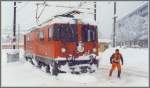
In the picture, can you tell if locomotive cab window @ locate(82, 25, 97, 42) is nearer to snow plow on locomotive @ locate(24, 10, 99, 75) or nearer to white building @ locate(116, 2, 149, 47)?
snow plow on locomotive @ locate(24, 10, 99, 75)

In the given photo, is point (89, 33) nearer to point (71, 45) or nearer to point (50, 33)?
point (71, 45)

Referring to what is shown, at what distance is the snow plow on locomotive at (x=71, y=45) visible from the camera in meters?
17.5

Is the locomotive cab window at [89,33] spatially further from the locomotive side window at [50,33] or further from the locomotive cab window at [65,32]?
the locomotive side window at [50,33]

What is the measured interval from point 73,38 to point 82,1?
6208 mm

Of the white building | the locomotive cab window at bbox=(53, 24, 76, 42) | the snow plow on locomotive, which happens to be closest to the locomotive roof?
the snow plow on locomotive

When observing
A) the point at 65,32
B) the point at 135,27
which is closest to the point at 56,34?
the point at 65,32

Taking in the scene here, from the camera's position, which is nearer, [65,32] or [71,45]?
[71,45]

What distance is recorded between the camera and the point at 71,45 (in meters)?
17.7

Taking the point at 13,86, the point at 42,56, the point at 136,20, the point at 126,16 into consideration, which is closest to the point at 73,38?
the point at 42,56

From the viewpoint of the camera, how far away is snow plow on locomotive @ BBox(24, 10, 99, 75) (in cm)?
1748

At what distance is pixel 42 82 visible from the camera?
15.3 m

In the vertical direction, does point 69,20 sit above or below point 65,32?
above

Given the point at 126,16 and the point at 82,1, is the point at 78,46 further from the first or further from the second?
the point at 126,16

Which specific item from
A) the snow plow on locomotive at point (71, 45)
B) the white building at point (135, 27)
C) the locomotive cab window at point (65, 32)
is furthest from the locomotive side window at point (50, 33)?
the white building at point (135, 27)
